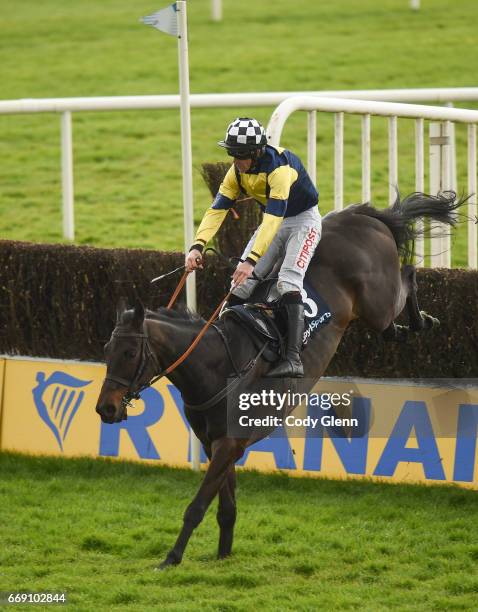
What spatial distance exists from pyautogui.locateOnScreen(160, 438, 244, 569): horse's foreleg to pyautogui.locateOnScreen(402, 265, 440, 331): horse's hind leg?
178cm

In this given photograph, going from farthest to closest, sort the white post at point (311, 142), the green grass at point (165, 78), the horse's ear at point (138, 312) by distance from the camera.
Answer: the green grass at point (165, 78), the white post at point (311, 142), the horse's ear at point (138, 312)

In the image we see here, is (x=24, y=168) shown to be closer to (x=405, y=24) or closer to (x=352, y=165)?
(x=352, y=165)

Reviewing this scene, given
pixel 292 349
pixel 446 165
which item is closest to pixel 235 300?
pixel 292 349

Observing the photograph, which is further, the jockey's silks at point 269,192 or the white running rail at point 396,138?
the white running rail at point 396,138

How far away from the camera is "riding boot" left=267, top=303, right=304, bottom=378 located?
687 centimetres

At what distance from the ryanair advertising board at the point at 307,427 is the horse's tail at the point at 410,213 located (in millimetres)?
952

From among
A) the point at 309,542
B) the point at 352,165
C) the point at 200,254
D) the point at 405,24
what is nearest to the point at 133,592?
the point at 309,542

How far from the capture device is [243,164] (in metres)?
6.84

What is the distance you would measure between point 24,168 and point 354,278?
8192 mm

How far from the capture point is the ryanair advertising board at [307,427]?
793 centimetres

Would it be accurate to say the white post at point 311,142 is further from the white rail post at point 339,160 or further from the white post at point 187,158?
the white post at point 187,158

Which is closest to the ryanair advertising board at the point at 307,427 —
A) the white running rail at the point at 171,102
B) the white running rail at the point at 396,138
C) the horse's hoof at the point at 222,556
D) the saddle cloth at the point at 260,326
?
the saddle cloth at the point at 260,326

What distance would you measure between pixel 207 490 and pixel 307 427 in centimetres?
188

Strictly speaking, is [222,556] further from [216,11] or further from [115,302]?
[216,11]
